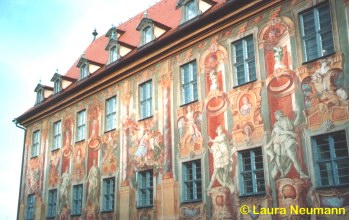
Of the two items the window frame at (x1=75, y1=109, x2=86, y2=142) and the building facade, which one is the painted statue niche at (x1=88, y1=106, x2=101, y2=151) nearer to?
the building facade

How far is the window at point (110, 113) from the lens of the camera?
1791 cm

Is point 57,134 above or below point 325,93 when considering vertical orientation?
above

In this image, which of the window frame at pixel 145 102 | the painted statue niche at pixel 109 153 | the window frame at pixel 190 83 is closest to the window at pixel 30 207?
the painted statue niche at pixel 109 153

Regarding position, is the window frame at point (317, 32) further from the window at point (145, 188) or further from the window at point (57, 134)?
the window at point (57, 134)

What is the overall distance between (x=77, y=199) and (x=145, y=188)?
468 cm

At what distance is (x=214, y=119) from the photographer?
13.4 metres

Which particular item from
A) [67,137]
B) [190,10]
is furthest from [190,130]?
[67,137]

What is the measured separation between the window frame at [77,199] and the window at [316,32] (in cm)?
1140

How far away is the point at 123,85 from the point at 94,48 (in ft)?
25.8

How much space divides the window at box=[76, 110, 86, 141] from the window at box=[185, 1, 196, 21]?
7128 mm

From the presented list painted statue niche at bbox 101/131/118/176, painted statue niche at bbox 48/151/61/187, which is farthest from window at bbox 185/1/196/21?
A: painted statue niche at bbox 48/151/61/187

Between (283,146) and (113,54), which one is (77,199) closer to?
(113,54)

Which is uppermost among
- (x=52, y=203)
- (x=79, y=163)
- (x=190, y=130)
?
(x=190, y=130)

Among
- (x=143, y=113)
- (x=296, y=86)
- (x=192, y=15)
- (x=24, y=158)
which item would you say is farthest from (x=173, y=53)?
(x=24, y=158)
